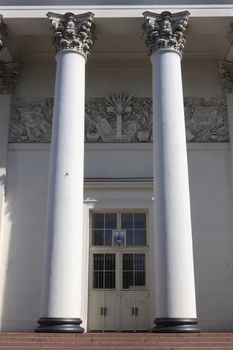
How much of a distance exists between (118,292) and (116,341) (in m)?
5.12

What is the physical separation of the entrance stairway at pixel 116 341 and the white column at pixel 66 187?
2.54 ft

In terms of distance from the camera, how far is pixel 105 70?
16.5 metres

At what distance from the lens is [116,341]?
31.4 feet

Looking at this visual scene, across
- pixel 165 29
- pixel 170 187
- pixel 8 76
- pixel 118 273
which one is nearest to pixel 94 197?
pixel 118 273

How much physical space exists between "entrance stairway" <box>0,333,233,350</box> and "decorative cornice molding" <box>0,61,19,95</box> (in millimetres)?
8674

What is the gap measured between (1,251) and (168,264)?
19.0 feet

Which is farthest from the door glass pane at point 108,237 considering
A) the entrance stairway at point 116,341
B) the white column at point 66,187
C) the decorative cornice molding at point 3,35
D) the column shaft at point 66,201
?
the decorative cornice molding at point 3,35

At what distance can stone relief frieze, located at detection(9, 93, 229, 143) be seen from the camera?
15.8 meters

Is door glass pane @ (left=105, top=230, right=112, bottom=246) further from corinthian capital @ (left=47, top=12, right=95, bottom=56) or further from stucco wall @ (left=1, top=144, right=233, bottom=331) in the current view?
corinthian capital @ (left=47, top=12, right=95, bottom=56)

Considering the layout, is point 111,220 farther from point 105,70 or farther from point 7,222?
point 105,70

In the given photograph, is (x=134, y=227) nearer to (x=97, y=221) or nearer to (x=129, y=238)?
(x=129, y=238)

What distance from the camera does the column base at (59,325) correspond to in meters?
10.6

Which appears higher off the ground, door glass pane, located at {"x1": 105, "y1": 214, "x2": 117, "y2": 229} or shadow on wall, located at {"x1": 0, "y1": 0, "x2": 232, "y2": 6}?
shadow on wall, located at {"x1": 0, "y1": 0, "x2": 232, "y2": 6}

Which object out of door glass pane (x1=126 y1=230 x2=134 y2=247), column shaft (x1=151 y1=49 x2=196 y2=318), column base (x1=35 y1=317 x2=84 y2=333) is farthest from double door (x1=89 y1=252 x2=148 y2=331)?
column base (x1=35 y1=317 x2=84 y2=333)
